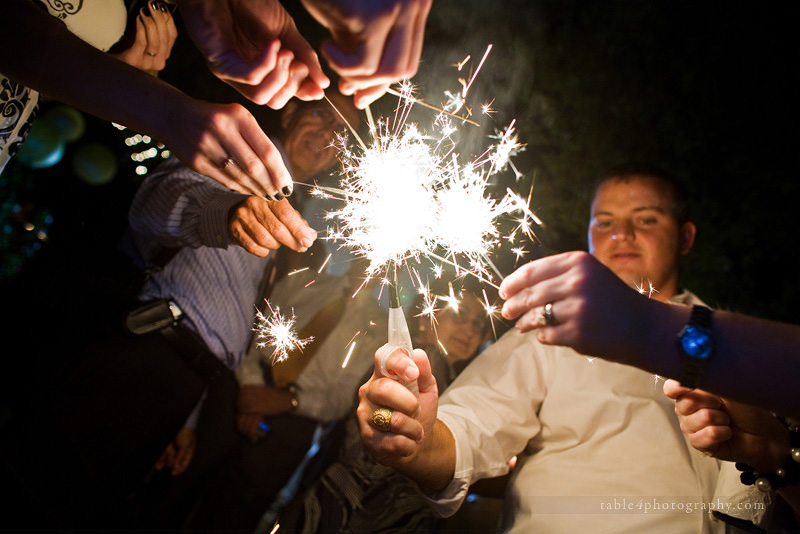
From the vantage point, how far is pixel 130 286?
2.27m

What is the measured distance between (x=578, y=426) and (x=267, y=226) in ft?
6.85

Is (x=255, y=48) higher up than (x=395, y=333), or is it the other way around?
(x=255, y=48)

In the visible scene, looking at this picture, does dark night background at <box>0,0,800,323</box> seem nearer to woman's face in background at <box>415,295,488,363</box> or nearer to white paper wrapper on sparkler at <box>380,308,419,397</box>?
woman's face in background at <box>415,295,488,363</box>

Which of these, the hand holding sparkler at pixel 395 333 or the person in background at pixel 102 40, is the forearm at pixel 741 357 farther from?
the person in background at pixel 102 40

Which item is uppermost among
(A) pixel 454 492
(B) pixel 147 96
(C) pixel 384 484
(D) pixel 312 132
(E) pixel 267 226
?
(D) pixel 312 132

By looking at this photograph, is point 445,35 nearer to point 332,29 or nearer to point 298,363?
point 332,29

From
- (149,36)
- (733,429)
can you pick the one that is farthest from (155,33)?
(733,429)

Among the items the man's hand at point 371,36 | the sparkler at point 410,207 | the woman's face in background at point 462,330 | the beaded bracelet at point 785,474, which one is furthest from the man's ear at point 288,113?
the beaded bracelet at point 785,474

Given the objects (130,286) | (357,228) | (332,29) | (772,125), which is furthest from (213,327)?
(772,125)

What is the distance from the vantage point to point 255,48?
1393 millimetres

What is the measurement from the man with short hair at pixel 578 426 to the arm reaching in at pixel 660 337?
675mm

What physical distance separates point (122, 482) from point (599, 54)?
5.51m

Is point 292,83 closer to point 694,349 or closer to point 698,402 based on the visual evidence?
point 694,349

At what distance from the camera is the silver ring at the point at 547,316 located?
1192mm
